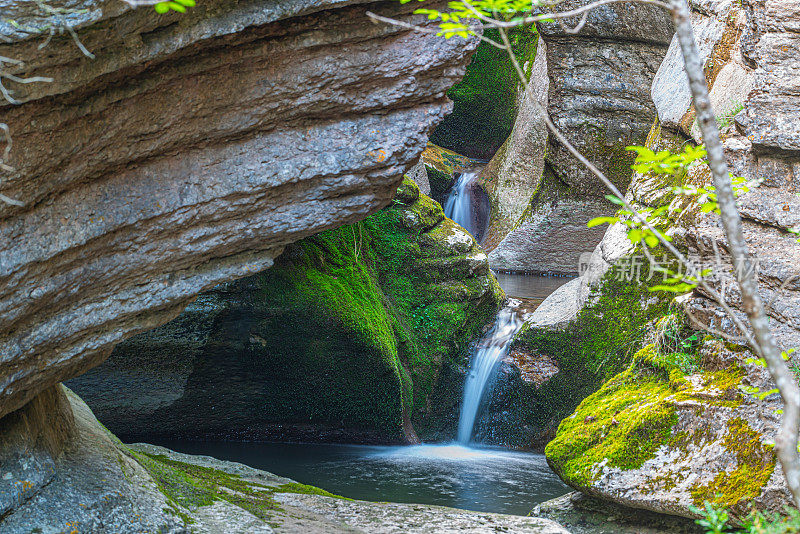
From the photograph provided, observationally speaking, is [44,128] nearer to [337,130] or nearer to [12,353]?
[12,353]

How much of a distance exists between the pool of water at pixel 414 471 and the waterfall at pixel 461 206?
747cm

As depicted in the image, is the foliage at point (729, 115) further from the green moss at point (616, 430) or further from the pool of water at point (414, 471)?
the pool of water at point (414, 471)

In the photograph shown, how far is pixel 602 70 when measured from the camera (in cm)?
1259

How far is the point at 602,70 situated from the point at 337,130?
9.90m

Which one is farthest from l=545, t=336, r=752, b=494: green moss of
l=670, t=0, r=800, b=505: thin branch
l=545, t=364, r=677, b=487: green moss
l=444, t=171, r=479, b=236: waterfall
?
l=444, t=171, r=479, b=236: waterfall

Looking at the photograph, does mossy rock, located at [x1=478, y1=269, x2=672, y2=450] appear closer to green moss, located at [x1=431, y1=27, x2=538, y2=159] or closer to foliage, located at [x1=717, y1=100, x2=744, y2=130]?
foliage, located at [x1=717, y1=100, x2=744, y2=130]

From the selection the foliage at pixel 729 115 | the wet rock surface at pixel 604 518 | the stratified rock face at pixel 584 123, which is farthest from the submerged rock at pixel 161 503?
the stratified rock face at pixel 584 123

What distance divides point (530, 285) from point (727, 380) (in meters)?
8.38

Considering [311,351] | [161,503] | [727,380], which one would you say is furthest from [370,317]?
[727,380]

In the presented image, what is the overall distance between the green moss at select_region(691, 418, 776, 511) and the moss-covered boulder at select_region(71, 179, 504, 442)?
4.16 meters

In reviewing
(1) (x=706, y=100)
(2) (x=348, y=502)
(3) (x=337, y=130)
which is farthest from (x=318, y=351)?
(1) (x=706, y=100)

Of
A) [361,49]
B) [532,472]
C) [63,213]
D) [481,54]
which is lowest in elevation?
[532,472]

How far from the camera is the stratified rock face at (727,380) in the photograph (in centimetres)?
438

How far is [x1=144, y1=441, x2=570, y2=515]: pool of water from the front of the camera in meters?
6.62
